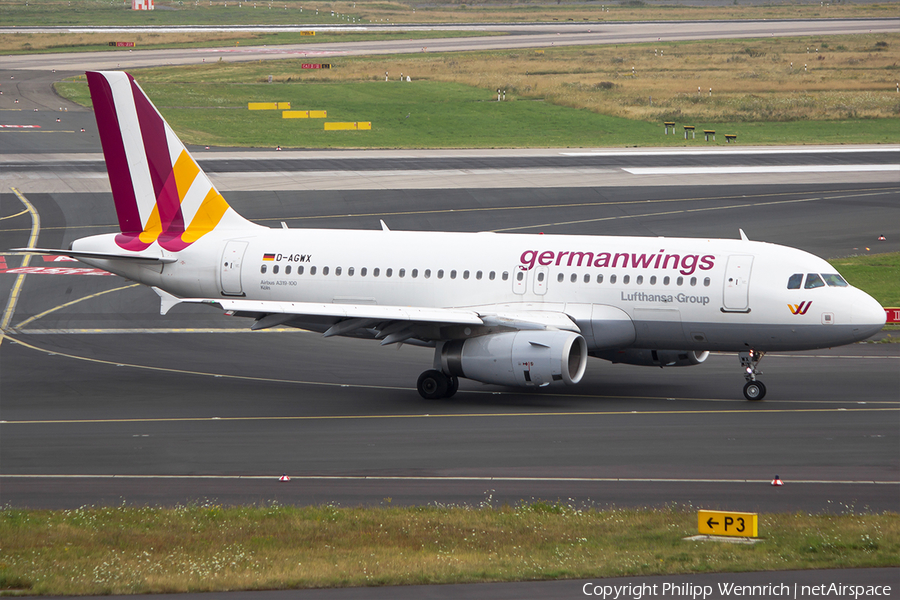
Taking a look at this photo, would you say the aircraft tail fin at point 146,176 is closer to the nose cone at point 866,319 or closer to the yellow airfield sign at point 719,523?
the nose cone at point 866,319

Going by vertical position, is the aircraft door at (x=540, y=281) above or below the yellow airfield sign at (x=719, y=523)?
above

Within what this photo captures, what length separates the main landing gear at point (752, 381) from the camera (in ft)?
99.3

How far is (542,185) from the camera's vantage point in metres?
67.6

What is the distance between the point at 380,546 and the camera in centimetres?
1795

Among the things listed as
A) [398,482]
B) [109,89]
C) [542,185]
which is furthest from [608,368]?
[542,185]

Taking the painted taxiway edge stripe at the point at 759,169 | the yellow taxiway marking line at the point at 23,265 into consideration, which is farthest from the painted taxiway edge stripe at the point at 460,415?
the painted taxiway edge stripe at the point at 759,169

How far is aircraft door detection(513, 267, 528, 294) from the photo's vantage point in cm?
3225

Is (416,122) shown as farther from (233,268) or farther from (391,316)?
(391,316)

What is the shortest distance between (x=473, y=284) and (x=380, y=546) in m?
15.5

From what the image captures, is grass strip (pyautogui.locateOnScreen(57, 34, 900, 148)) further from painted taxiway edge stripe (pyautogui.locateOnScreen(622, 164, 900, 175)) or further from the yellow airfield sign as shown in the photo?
the yellow airfield sign

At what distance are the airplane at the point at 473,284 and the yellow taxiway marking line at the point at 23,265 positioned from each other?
753 centimetres

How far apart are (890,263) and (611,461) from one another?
29247 mm

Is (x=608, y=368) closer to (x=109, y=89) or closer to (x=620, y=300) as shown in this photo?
(x=620, y=300)

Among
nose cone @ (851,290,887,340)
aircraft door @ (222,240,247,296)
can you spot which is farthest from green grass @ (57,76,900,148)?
nose cone @ (851,290,887,340)
